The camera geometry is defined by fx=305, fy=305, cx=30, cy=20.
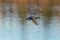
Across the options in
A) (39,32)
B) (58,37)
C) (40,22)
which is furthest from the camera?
(40,22)

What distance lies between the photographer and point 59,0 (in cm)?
1412

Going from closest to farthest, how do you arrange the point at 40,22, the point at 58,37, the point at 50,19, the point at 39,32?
the point at 58,37 < the point at 39,32 < the point at 40,22 < the point at 50,19

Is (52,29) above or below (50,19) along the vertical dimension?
below

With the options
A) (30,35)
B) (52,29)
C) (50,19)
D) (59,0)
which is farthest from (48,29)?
(59,0)

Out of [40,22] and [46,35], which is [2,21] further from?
[46,35]

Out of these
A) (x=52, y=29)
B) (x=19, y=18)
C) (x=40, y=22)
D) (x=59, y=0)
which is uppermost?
(x=59, y=0)

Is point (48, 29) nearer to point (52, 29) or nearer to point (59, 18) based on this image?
point (52, 29)

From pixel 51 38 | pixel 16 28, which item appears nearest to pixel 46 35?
pixel 51 38

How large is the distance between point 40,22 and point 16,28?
0.96 meters

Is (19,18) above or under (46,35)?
above

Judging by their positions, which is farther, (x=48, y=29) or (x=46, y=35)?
(x=48, y=29)

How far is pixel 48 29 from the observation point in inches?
295

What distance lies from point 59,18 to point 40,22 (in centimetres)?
87

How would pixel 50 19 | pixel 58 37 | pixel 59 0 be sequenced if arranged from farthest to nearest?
pixel 59 0 → pixel 50 19 → pixel 58 37
